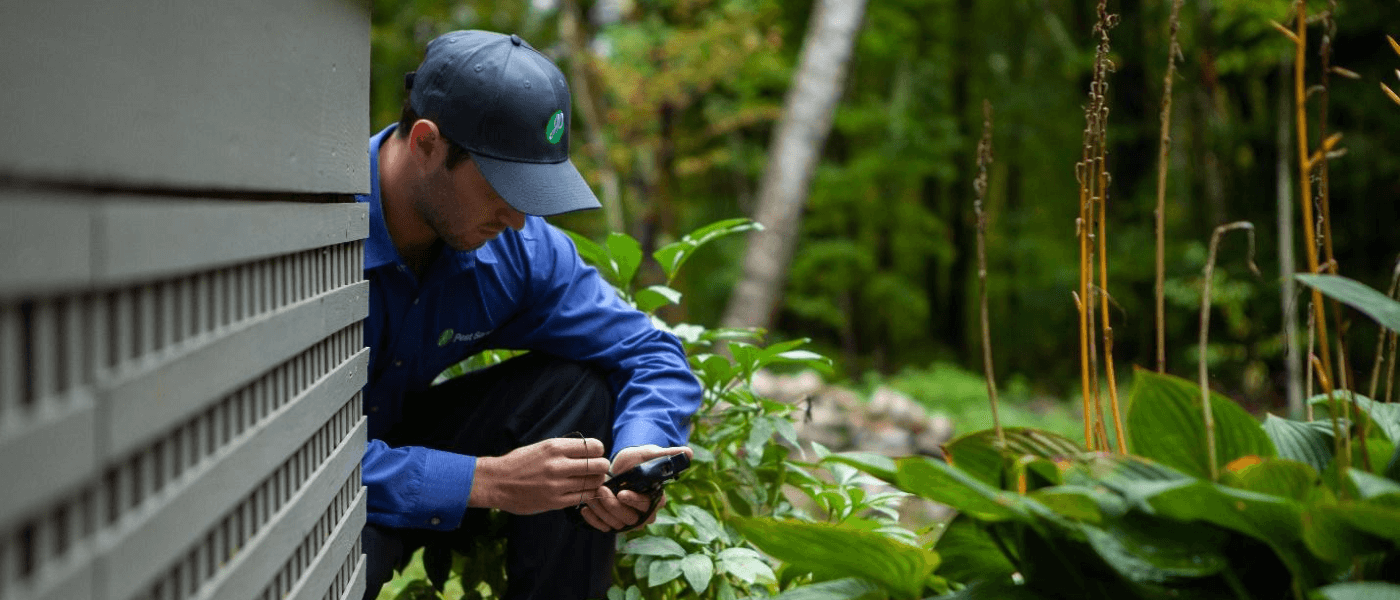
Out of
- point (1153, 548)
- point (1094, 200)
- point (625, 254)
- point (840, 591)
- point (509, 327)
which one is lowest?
point (840, 591)

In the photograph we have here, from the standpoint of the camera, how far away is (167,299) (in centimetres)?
82

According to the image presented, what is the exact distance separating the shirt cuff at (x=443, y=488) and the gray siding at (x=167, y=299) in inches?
16.0

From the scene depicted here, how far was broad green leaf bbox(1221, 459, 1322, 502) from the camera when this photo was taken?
3.96ft

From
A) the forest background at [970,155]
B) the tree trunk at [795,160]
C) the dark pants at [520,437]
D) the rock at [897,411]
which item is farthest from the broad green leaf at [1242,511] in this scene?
the forest background at [970,155]

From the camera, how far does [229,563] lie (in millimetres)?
963

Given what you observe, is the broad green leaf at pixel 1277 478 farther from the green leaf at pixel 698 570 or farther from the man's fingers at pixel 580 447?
the man's fingers at pixel 580 447

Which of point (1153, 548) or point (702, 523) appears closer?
point (1153, 548)

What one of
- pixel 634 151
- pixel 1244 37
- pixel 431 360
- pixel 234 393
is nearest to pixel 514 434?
pixel 431 360

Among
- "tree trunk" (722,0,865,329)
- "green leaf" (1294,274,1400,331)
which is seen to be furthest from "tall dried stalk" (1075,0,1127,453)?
"tree trunk" (722,0,865,329)

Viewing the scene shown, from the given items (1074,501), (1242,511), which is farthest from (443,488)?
(1242,511)

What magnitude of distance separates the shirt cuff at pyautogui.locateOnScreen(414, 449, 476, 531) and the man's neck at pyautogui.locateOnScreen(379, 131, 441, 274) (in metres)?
0.38

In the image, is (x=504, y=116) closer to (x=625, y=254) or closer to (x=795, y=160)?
(x=625, y=254)

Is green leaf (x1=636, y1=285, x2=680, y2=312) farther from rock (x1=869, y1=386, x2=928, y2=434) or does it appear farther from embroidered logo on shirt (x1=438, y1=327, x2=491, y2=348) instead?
rock (x1=869, y1=386, x2=928, y2=434)

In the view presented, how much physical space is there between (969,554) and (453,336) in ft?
3.41
